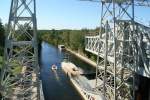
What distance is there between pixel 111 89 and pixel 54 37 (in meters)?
116

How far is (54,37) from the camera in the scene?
5615 inches

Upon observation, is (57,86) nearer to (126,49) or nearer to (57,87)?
(57,87)

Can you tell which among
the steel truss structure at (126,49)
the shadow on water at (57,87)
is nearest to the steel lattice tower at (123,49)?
the steel truss structure at (126,49)

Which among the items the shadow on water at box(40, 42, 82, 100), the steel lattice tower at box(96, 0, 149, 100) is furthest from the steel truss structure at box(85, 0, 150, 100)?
the shadow on water at box(40, 42, 82, 100)

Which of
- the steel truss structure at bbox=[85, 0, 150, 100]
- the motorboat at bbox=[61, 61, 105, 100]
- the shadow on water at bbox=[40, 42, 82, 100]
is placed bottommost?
the shadow on water at bbox=[40, 42, 82, 100]

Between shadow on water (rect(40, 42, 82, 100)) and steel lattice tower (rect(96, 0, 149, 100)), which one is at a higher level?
steel lattice tower (rect(96, 0, 149, 100))

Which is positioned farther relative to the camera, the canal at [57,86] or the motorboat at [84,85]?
the canal at [57,86]

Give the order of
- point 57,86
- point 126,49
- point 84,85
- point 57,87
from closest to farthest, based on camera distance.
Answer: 1. point 126,49
2. point 84,85
3. point 57,87
4. point 57,86

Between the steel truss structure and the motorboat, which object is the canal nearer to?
the motorboat

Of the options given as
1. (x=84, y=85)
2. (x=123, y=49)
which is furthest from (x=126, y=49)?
(x=84, y=85)

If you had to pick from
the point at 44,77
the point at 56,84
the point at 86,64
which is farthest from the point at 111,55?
the point at 86,64

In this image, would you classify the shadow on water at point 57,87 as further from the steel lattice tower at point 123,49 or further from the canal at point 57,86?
the steel lattice tower at point 123,49

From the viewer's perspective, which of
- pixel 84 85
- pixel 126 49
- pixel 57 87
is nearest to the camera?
pixel 126 49

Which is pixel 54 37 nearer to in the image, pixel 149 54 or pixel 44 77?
pixel 44 77
